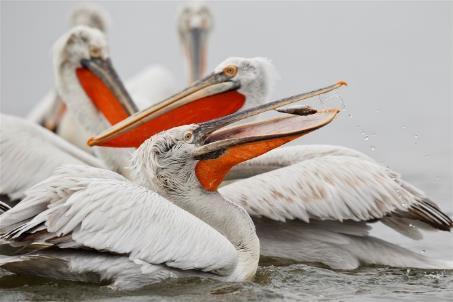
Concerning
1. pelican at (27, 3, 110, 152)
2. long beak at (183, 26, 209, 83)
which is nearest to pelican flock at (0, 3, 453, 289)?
pelican at (27, 3, 110, 152)

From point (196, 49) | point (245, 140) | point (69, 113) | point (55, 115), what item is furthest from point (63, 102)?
point (245, 140)

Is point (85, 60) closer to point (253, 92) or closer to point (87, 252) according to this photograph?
point (253, 92)

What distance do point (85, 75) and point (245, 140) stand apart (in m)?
3.32

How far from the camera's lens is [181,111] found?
7023mm

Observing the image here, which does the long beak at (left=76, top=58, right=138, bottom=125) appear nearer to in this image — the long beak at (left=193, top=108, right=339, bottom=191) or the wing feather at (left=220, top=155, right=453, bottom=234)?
the wing feather at (left=220, top=155, right=453, bottom=234)

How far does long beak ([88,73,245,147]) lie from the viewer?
678 cm

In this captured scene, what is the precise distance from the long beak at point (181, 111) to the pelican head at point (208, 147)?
995 mm

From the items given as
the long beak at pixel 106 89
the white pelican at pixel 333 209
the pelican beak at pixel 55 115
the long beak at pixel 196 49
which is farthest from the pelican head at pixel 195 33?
the white pelican at pixel 333 209

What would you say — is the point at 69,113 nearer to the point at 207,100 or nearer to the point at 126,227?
the point at 207,100

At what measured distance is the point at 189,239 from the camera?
5418mm

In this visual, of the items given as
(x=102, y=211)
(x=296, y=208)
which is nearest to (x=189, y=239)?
(x=102, y=211)

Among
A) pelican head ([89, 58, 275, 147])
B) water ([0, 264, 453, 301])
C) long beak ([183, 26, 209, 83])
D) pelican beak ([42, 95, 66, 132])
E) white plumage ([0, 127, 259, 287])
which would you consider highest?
long beak ([183, 26, 209, 83])

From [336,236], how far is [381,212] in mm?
300

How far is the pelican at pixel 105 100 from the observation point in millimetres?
7027
